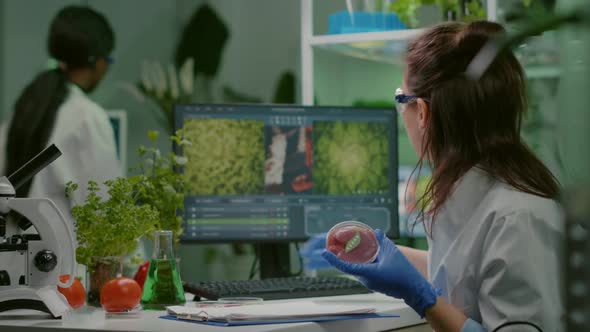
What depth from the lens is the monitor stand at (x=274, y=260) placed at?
86.2 inches

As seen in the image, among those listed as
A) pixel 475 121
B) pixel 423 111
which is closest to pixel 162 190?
pixel 423 111

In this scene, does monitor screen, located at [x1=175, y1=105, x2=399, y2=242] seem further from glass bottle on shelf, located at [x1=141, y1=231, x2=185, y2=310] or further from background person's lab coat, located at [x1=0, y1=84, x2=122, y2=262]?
background person's lab coat, located at [x1=0, y1=84, x2=122, y2=262]

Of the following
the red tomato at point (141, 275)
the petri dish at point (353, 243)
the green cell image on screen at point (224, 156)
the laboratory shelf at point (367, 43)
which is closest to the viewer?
the petri dish at point (353, 243)

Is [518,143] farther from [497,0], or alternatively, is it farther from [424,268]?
[497,0]

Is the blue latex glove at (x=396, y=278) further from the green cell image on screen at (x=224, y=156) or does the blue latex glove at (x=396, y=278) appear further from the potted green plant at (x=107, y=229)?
the green cell image on screen at (x=224, y=156)

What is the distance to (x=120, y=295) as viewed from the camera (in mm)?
1577

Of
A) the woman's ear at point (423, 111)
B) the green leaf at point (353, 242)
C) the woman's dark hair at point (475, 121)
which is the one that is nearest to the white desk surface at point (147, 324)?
the green leaf at point (353, 242)

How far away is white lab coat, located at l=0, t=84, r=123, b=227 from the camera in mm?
2684

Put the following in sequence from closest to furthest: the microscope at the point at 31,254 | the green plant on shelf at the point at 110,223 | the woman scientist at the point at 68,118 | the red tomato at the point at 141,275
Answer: the microscope at the point at 31,254 < the green plant on shelf at the point at 110,223 < the red tomato at the point at 141,275 < the woman scientist at the point at 68,118

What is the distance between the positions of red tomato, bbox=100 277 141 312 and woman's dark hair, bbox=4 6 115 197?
1024 mm

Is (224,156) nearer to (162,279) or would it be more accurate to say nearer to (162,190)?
(162,190)

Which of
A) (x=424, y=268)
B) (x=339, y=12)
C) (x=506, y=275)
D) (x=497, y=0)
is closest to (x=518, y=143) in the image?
(x=506, y=275)

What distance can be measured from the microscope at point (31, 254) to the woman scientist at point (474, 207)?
52cm

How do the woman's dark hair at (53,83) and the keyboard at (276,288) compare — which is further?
the woman's dark hair at (53,83)
